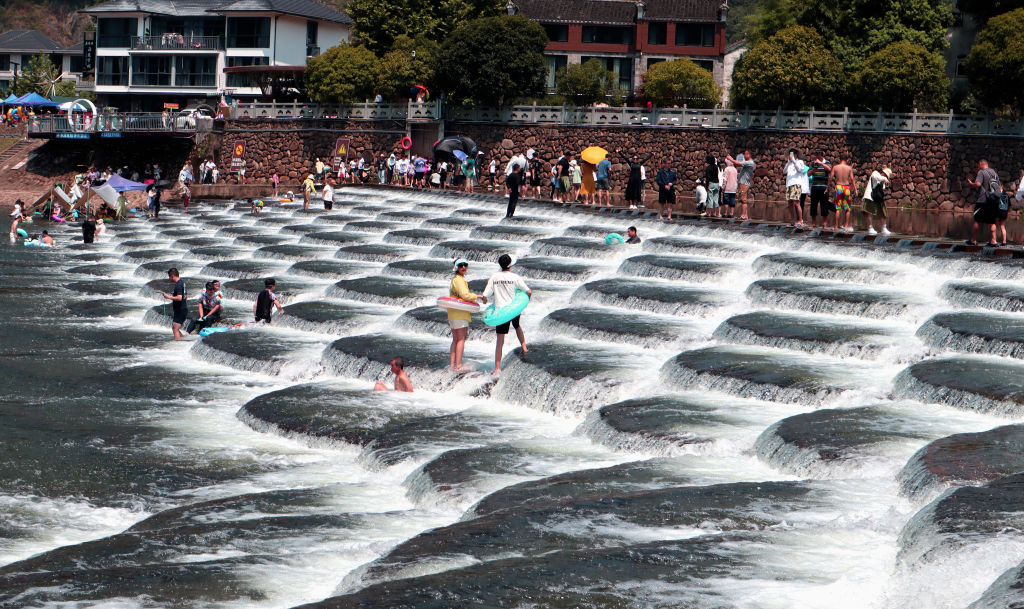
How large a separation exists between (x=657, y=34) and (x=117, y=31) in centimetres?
3213

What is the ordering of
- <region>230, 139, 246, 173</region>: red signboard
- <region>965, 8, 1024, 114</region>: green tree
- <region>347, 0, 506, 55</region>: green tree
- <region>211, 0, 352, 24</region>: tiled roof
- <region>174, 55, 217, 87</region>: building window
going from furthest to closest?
<region>174, 55, 217, 87</region>: building window, <region>211, 0, 352, 24</region>: tiled roof, <region>347, 0, 506, 55</region>: green tree, <region>230, 139, 246, 173</region>: red signboard, <region>965, 8, 1024, 114</region>: green tree

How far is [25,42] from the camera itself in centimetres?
8862

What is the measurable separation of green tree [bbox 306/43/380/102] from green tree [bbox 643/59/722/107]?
45.3ft

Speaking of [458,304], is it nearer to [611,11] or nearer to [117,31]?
[611,11]

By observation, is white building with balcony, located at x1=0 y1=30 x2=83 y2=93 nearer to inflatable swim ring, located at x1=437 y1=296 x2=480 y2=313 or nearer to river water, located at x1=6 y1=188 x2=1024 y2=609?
river water, located at x1=6 y1=188 x2=1024 y2=609

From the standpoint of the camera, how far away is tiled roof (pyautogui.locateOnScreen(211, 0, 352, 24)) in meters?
63.6

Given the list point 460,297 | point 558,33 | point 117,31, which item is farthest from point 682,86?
point 460,297

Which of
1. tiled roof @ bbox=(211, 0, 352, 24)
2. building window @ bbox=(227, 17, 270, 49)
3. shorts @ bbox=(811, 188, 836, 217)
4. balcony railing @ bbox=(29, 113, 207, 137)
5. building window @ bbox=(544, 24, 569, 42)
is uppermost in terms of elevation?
tiled roof @ bbox=(211, 0, 352, 24)

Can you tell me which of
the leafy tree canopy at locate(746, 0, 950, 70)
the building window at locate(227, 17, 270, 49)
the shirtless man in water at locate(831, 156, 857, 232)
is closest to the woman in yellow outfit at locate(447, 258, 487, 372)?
the shirtless man in water at locate(831, 156, 857, 232)

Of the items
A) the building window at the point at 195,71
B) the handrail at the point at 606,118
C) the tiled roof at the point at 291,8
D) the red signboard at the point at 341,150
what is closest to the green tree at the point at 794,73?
the handrail at the point at 606,118

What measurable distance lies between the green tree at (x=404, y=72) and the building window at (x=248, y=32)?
1645 cm

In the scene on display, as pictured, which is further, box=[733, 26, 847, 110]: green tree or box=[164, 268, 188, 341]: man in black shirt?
box=[733, 26, 847, 110]: green tree

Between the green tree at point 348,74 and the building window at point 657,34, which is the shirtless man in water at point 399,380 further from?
the building window at point 657,34

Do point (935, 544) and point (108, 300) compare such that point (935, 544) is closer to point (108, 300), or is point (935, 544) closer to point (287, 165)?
point (108, 300)
